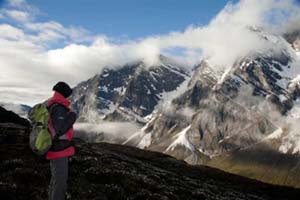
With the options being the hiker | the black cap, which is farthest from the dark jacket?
the black cap

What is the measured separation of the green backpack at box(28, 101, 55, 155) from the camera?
50.1 feet

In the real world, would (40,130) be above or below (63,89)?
below

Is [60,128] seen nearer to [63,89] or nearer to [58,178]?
[63,89]

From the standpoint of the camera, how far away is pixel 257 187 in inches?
3049

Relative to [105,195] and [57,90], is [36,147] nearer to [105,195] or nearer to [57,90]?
[57,90]

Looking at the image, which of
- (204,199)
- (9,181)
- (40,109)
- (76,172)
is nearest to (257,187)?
(204,199)

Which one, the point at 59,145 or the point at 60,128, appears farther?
the point at 59,145

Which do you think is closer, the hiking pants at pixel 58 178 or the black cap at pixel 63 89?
the hiking pants at pixel 58 178

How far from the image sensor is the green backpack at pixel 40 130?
15.3 meters

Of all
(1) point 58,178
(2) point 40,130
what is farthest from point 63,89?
(1) point 58,178

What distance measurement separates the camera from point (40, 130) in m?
15.5

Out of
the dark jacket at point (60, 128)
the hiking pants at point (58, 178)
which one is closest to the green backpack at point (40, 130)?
the dark jacket at point (60, 128)

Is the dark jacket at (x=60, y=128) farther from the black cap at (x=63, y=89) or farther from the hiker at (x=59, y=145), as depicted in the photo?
the black cap at (x=63, y=89)

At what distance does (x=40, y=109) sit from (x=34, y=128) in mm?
741
